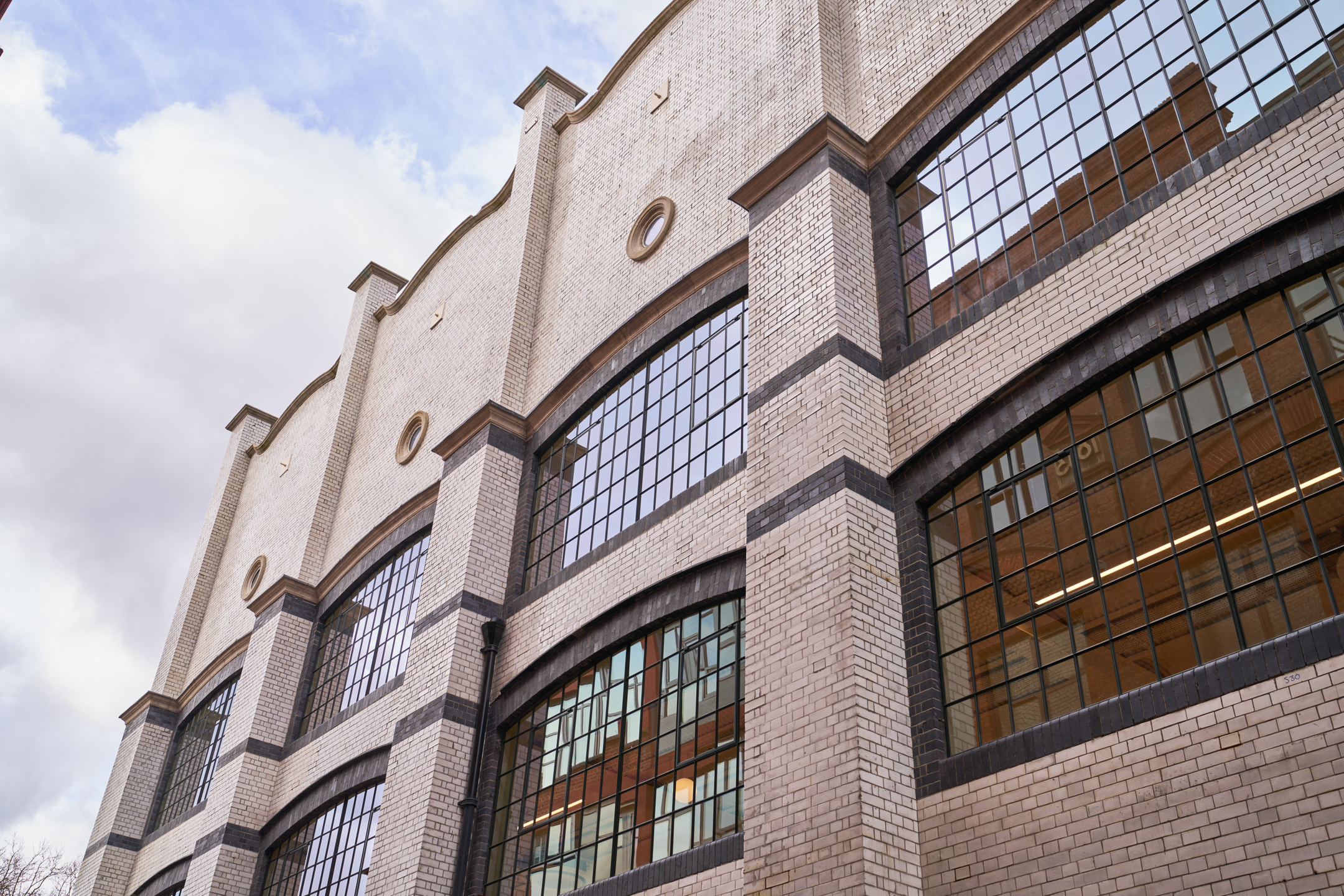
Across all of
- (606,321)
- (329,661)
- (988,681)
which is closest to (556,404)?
(606,321)

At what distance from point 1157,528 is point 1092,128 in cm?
455

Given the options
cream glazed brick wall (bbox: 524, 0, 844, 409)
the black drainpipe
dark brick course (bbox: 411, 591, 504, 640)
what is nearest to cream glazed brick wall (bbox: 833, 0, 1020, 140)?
cream glazed brick wall (bbox: 524, 0, 844, 409)

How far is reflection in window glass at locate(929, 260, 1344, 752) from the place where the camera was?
823 centimetres

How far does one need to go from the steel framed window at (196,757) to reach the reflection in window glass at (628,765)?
11846 millimetres

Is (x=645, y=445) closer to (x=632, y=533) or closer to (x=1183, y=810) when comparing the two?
(x=632, y=533)

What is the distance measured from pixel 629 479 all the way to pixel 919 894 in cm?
767

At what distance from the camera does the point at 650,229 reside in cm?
1764

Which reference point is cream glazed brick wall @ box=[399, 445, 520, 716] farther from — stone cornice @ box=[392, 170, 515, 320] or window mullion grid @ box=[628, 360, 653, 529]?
stone cornice @ box=[392, 170, 515, 320]

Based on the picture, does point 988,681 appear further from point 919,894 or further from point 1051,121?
point 1051,121

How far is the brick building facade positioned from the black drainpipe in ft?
0.21

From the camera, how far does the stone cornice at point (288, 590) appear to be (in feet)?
73.6

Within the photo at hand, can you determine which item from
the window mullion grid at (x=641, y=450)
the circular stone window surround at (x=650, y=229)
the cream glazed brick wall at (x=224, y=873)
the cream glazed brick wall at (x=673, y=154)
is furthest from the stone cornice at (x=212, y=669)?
the circular stone window surround at (x=650, y=229)

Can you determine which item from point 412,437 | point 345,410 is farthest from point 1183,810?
point 345,410

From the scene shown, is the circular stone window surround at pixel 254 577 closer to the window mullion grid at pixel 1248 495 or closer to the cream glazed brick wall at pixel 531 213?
the cream glazed brick wall at pixel 531 213
